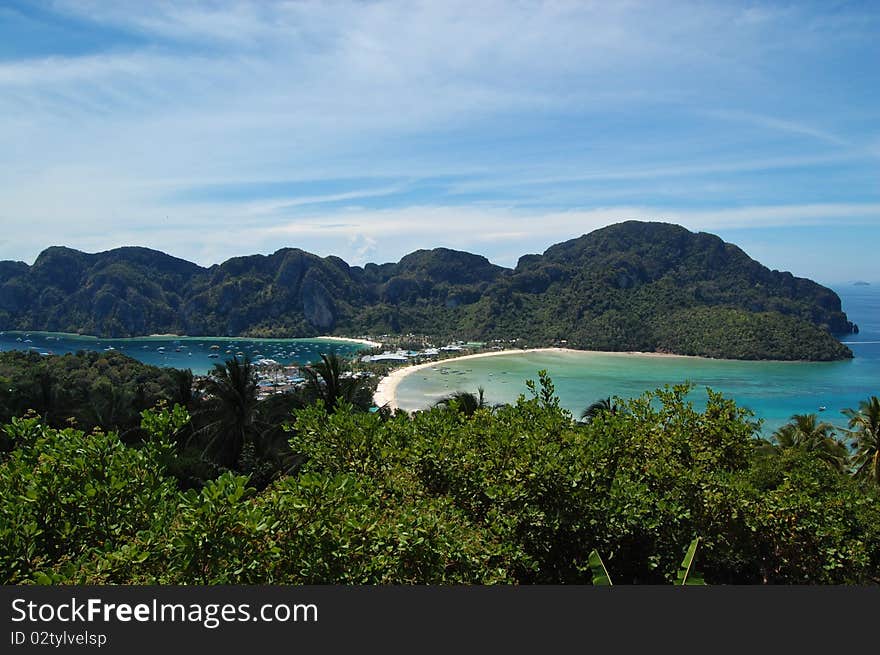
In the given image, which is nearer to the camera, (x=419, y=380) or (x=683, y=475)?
(x=683, y=475)

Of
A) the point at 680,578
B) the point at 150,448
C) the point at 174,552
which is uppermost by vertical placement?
the point at 150,448

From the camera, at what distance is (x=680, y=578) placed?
4.89 m

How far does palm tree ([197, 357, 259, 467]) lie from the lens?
1622 centimetres

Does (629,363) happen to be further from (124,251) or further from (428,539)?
(124,251)

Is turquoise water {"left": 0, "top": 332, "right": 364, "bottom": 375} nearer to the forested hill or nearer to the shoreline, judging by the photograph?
the forested hill

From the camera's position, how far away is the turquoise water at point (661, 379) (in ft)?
207

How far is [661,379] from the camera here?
257ft

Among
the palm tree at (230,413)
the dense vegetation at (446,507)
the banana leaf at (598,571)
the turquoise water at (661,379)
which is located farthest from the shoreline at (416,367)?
the banana leaf at (598,571)

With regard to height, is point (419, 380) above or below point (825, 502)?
below

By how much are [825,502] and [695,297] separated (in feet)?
501

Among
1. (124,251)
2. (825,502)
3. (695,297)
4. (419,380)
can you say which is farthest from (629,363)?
(124,251)

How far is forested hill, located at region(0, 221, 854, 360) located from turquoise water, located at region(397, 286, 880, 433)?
56.4ft

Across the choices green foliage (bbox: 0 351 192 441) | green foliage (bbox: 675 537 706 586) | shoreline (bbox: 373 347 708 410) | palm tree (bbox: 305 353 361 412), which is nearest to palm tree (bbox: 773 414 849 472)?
palm tree (bbox: 305 353 361 412)

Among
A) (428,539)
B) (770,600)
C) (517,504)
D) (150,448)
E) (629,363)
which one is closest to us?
(770,600)
